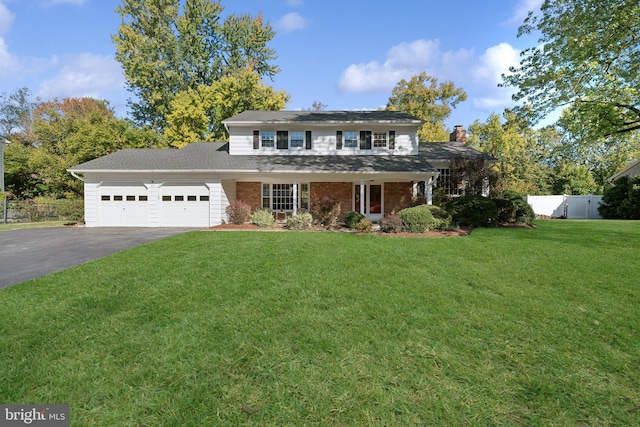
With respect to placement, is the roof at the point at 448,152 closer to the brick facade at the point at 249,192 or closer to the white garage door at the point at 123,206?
the brick facade at the point at 249,192

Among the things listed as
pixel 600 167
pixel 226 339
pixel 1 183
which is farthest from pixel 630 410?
pixel 600 167

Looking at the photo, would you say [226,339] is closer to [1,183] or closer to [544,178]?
[1,183]

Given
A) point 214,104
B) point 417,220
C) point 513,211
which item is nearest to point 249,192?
point 417,220

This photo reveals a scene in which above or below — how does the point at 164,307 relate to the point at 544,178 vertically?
below

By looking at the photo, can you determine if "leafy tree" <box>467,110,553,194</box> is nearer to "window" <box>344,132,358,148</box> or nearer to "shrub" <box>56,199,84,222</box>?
"window" <box>344,132,358,148</box>

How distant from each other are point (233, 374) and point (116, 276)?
4364 millimetres

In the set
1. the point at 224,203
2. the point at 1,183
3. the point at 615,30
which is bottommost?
the point at 224,203

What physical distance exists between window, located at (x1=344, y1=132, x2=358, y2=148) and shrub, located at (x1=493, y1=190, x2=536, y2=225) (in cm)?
787

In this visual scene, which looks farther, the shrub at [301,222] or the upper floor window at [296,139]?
the upper floor window at [296,139]

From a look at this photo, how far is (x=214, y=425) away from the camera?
2.63 meters

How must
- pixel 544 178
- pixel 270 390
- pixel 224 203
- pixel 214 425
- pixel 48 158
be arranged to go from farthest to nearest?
pixel 544 178 → pixel 48 158 → pixel 224 203 → pixel 270 390 → pixel 214 425

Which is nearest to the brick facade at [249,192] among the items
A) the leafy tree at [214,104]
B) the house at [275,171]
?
the house at [275,171]

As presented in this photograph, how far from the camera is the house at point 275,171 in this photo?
16250 millimetres

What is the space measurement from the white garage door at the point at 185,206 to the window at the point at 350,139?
8221 millimetres
